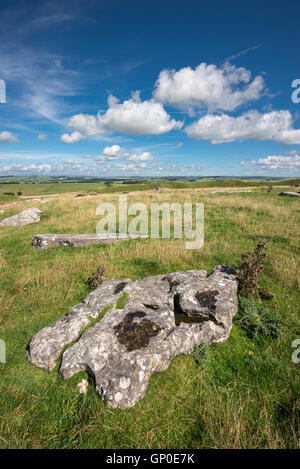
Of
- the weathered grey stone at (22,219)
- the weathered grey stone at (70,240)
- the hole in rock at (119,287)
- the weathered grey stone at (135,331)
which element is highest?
the weathered grey stone at (22,219)

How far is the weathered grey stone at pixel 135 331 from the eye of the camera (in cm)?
391

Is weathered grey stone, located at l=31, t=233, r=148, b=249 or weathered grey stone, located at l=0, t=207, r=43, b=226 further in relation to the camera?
weathered grey stone, located at l=0, t=207, r=43, b=226

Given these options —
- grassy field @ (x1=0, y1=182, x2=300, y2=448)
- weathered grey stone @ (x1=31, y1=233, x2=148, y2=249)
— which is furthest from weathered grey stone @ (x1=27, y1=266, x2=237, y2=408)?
weathered grey stone @ (x1=31, y1=233, x2=148, y2=249)

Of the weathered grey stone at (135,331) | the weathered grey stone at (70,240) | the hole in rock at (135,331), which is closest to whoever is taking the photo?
the weathered grey stone at (135,331)

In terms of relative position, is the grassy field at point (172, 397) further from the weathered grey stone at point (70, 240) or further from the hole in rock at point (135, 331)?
the weathered grey stone at point (70, 240)

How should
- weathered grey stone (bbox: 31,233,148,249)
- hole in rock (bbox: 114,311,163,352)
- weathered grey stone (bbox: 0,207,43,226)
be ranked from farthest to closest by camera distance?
weathered grey stone (bbox: 0,207,43,226), weathered grey stone (bbox: 31,233,148,249), hole in rock (bbox: 114,311,163,352)

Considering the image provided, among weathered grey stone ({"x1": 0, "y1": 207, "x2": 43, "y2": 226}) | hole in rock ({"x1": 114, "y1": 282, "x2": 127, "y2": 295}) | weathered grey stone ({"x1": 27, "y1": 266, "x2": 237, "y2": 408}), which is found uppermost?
weathered grey stone ({"x1": 0, "y1": 207, "x2": 43, "y2": 226})

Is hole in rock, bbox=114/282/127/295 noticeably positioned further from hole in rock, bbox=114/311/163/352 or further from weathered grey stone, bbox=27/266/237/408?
hole in rock, bbox=114/311/163/352

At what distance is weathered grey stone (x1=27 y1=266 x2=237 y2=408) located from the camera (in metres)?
3.91

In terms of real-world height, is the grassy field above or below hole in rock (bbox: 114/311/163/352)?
below

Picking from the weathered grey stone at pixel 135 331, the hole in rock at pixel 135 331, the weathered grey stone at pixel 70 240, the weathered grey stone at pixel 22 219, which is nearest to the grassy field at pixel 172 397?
the weathered grey stone at pixel 135 331

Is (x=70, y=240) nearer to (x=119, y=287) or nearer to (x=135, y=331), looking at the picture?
(x=119, y=287)

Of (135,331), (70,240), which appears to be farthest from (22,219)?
(135,331)
